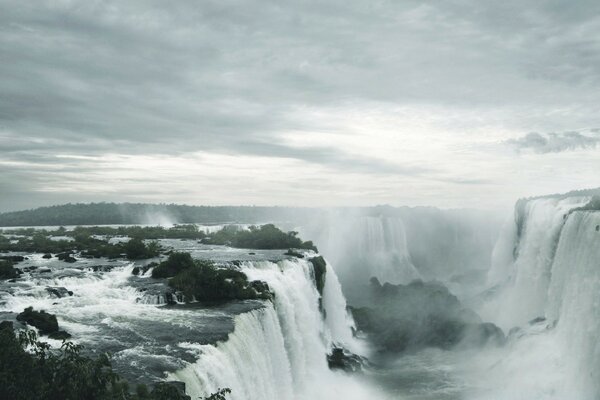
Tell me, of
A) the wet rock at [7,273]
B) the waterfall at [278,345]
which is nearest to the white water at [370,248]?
the waterfall at [278,345]

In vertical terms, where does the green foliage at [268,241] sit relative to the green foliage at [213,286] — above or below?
above

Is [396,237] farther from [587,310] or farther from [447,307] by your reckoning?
[587,310]

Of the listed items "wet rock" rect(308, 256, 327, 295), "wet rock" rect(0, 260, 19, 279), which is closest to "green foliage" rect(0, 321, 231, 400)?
"wet rock" rect(0, 260, 19, 279)

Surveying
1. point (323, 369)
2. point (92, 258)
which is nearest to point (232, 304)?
point (323, 369)

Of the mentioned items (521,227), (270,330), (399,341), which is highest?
(521,227)

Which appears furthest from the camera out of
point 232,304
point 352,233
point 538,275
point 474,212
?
point 474,212

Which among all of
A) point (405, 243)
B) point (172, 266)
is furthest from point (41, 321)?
point (405, 243)

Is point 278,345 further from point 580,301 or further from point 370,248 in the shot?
point 370,248

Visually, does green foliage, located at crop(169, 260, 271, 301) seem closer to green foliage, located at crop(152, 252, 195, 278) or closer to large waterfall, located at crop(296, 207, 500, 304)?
green foliage, located at crop(152, 252, 195, 278)

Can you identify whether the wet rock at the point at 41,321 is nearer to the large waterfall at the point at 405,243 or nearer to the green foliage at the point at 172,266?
the green foliage at the point at 172,266
